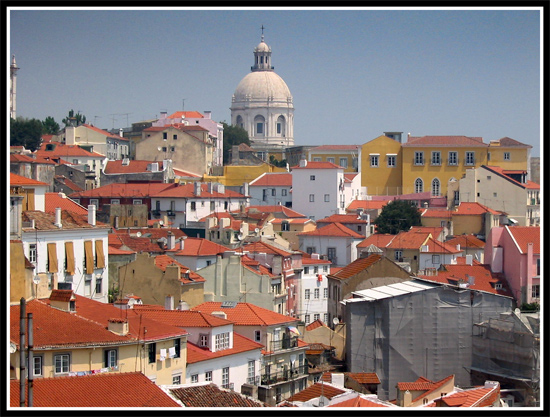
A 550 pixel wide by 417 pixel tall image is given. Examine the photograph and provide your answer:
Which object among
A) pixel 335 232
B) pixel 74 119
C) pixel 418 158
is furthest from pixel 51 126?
pixel 335 232

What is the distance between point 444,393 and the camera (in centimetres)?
2005

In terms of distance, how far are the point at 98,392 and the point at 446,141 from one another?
55.5 meters

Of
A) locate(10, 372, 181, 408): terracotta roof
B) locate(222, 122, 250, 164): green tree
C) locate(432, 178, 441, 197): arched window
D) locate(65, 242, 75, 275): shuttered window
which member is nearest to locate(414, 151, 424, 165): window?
locate(432, 178, 441, 197): arched window

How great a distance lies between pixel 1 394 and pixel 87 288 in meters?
16.1

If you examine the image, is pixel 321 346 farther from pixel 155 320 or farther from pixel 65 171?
pixel 65 171

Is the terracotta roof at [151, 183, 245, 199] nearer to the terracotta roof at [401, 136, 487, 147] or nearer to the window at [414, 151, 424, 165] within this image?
the window at [414, 151, 424, 165]

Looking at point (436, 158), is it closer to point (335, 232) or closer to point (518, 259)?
point (335, 232)

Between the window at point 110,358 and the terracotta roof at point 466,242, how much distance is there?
29.7m

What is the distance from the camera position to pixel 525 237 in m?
38.2

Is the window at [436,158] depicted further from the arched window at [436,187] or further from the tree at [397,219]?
the tree at [397,219]

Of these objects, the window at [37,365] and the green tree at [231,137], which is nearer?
the window at [37,365]

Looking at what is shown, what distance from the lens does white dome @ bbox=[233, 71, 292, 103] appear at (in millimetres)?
111625

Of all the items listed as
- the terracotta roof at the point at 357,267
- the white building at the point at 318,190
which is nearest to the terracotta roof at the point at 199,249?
the terracotta roof at the point at 357,267

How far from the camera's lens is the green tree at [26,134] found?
231ft
